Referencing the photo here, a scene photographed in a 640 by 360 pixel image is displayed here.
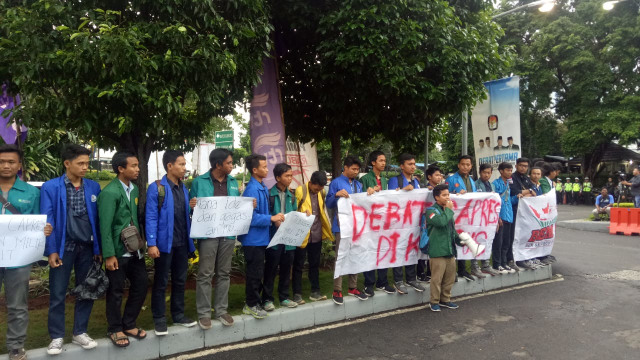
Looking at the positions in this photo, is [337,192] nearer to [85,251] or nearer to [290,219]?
[290,219]

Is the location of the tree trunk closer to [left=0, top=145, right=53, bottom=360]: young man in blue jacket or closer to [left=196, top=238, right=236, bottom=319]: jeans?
[left=196, top=238, right=236, bottom=319]: jeans

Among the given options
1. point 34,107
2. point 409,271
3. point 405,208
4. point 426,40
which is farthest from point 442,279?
point 34,107

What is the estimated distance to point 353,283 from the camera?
5637 mm

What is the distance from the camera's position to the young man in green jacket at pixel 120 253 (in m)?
3.94

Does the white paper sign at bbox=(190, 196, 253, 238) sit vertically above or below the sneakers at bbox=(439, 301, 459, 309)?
above

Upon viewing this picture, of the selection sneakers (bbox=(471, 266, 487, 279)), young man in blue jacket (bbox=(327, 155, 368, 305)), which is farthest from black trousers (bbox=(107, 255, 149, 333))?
sneakers (bbox=(471, 266, 487, 279))

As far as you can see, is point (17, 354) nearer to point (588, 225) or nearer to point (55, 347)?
point (55, 347)

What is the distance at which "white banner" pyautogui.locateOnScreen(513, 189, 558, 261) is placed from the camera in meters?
7.23

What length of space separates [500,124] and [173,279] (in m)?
6.91

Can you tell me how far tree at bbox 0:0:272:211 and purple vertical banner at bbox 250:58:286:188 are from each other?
7.31 feet

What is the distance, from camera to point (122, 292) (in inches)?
164

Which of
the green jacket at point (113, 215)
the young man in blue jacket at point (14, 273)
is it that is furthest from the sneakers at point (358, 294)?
the young man in blue jacket at point (14, 273)

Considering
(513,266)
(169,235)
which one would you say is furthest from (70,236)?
(513,266)

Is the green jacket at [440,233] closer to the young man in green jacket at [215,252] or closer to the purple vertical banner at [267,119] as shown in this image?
the young man in green jacket at [215,252]
